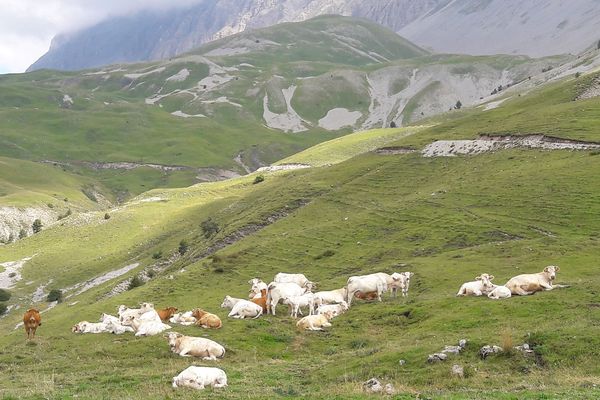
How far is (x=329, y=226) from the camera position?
6291 centimetres

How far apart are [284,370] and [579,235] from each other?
113 feet

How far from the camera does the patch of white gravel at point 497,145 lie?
73.0 meters

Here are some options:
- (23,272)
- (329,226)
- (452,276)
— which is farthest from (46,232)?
(452,276)

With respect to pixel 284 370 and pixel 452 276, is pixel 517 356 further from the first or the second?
pixel 452 276

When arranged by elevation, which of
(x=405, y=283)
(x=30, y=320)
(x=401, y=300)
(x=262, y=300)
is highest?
(x=30, y=320)

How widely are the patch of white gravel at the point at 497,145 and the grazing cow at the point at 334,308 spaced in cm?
4944

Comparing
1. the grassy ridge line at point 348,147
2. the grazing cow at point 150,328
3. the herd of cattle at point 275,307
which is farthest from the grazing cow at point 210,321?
the grassy ridge line at point 348,147

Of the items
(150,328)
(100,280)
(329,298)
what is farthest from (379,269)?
(100,280)

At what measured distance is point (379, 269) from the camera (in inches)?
1772

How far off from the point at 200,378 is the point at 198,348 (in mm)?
5609

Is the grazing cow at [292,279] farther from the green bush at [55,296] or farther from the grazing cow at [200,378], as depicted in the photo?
the green bush at [55,296]

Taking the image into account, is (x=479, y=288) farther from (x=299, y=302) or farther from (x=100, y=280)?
(x=100, y=280)

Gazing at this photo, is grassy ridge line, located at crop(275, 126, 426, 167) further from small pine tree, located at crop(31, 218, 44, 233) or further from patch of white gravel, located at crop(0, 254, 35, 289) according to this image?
patch of white gravel, located at crop(0, 254, 35, 289)

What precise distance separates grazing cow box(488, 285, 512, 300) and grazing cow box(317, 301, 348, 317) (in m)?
8.22
